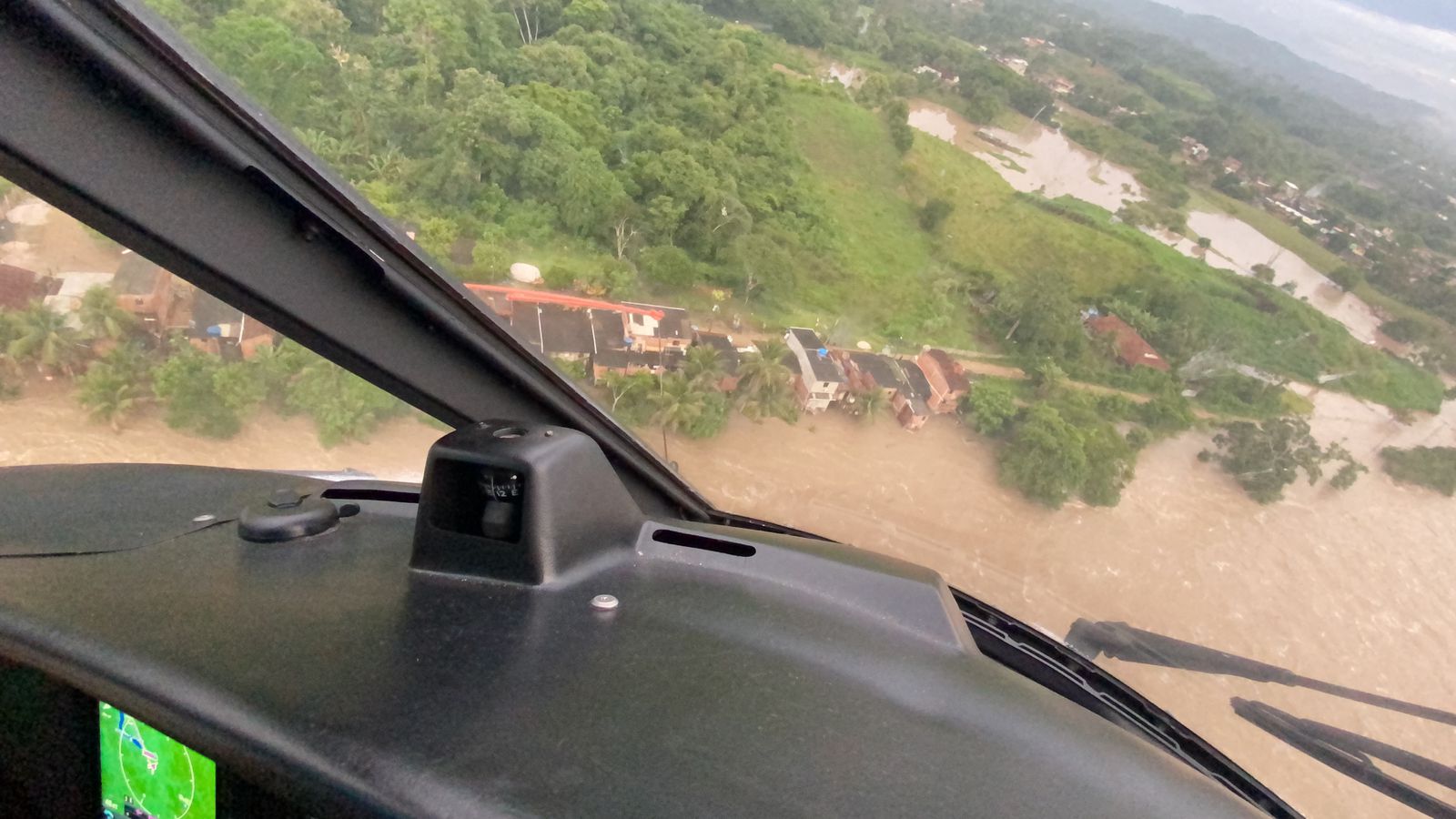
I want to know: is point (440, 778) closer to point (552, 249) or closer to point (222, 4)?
point (222, 4)

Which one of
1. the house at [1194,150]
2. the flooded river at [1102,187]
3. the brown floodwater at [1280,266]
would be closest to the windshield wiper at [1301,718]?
the brown floodwater at [1280,266]

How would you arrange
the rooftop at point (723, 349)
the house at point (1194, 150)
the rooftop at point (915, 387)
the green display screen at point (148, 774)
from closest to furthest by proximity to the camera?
A: 1. the green display screen at point (148, 774)
2. the rooftop at point (723, 349)
3. the rooftop at point (915, 387)
4. the house at point (1194, 150)

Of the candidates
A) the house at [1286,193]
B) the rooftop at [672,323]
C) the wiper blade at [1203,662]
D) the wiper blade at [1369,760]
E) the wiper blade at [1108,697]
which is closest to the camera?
the wiper blade at [1108,697]

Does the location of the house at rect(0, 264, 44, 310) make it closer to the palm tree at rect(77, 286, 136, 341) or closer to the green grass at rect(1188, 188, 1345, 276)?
the palm tree at rect(77, 286, 136, 341)

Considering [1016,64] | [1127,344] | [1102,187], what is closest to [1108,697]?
[1127,344]

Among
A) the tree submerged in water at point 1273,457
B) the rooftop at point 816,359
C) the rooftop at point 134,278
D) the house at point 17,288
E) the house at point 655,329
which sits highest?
the rooftop at point 134,278

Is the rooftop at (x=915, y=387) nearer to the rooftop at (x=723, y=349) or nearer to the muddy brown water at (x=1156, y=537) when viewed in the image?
the muddy brown water at (x=1156, y=537)
